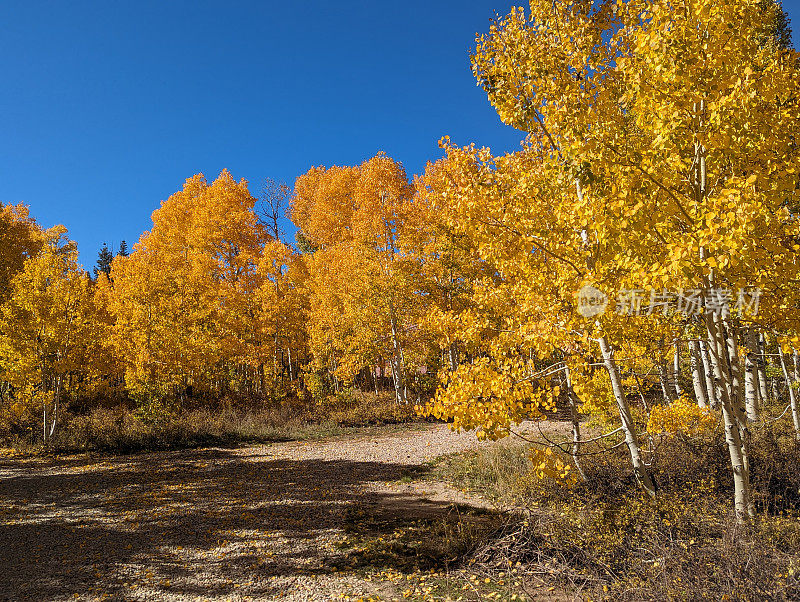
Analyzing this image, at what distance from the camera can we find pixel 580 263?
5188 millimetres

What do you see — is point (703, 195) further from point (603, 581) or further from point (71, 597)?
point (71, 597)

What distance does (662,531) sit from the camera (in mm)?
Result: 4359

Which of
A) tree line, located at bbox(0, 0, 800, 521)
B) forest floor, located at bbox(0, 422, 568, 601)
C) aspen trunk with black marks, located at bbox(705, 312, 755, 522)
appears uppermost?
tree line, located at bbox(0, 0, 800, 521)

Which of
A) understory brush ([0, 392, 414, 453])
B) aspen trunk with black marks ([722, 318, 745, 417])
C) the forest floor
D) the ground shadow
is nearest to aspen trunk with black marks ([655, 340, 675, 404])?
aspen trunk with black marks ([722, 318, 745, 417])

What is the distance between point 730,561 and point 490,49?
544cm

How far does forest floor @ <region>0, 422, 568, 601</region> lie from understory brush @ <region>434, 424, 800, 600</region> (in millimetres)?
860

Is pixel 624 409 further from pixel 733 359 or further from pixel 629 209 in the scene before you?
pixel 629 209

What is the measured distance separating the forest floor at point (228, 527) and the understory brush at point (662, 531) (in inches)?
33.9

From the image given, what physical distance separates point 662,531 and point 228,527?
5.84m

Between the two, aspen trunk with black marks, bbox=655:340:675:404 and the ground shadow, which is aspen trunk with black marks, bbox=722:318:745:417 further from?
the ground shadow

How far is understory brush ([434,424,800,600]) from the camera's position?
3352 millimetres

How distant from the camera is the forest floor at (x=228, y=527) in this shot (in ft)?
15.7

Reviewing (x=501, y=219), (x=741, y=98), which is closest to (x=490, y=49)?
(x=501, y=219)

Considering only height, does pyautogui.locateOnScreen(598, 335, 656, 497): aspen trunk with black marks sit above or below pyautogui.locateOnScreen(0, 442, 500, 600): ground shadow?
above
